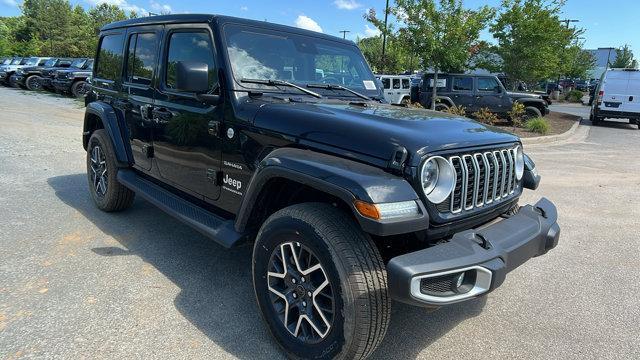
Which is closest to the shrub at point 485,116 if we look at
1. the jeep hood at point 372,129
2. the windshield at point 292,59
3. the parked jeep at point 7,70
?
the windshield at point 292,59

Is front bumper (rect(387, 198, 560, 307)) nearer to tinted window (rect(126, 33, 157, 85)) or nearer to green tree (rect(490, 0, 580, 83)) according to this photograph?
tinted window (rect(126, 33, 157, 85))

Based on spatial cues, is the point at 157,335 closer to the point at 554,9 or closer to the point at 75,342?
the point at 75,342

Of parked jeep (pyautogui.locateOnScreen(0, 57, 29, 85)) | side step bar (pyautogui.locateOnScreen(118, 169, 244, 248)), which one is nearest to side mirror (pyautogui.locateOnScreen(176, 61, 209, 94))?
side step bar (pyautogui.locateOnScreen(118, 169, 244, 248))

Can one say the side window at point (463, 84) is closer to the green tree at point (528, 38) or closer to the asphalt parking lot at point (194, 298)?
the green tree at point (528, 38)

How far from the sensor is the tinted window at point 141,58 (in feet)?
13.3

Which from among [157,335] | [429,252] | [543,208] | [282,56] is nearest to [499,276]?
[429,252]

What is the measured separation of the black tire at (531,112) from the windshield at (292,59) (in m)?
14.1

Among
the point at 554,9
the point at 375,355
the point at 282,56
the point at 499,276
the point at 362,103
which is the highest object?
the point at 554,9

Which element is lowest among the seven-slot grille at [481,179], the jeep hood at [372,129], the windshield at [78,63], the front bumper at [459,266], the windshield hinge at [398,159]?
the front bumper at [459,266]

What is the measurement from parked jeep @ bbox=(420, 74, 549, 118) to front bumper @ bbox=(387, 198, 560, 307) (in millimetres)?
13412

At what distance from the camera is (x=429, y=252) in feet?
7.14

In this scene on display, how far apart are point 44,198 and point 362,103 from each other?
4.16m

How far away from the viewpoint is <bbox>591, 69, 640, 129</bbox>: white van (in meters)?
17.2

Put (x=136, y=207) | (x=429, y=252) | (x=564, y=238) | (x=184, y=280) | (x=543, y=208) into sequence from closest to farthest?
(x=429, y=252) < (x=543, y=208) < (x=184, y=280) < (x=564, y=238) < (x=136, y=207)
